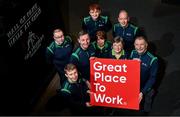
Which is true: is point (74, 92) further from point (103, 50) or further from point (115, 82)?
point (103, 50)

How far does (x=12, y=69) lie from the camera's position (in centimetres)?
583

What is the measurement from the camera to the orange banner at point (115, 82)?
4926 millimetres

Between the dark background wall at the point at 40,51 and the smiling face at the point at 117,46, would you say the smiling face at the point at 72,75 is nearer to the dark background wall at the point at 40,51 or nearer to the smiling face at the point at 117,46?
the smiling face at the point at 117,46

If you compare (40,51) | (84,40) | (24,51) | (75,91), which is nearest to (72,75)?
(75,91)

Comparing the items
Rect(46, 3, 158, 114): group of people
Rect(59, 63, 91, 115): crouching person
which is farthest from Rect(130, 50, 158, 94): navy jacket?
Rect(59, 63, 91, 115): crouching person

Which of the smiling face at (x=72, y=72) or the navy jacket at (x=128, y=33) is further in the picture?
the navy jacket at (x=128, y=33)

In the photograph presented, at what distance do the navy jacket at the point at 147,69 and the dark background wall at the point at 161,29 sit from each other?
0.68m

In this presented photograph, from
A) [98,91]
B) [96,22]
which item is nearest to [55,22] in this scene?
[96,22]

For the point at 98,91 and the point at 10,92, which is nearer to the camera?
the point at 98,91

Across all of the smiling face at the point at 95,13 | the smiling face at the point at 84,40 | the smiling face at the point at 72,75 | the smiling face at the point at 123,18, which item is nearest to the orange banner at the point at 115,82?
the smiling face at the point at 72,75

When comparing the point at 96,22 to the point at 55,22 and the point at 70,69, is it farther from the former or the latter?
the point at 70,69

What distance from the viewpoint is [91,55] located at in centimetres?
598

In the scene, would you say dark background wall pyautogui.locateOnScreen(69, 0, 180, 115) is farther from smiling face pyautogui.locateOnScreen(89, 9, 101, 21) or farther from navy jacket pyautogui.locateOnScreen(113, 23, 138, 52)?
smiling face pyautogui.locateOnScreen(89, 9, 101, 21)

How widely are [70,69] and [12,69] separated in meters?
1.22
